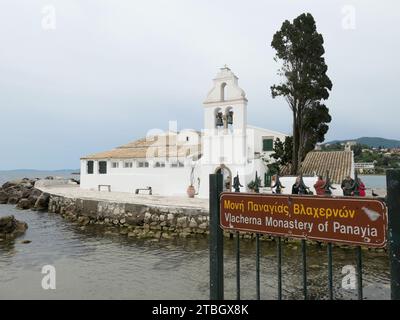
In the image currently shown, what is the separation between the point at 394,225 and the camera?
126 inches

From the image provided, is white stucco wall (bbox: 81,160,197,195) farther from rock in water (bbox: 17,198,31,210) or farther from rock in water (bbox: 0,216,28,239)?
rock in water (bbox: 0,216,28,239)

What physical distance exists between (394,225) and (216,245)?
85.8 inches

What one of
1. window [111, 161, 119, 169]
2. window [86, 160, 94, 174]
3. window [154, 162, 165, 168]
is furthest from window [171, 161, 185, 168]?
window [86, 160, 94, 174]

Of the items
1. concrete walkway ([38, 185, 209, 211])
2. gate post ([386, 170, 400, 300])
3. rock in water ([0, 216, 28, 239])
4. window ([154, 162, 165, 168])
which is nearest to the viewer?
gate post ([386, 170, 400, 300])

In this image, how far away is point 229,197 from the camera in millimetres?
4602

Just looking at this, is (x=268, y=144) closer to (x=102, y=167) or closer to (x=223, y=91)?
(x=223, y=91)

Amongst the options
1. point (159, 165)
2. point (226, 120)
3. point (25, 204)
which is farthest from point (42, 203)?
point (226, 120)

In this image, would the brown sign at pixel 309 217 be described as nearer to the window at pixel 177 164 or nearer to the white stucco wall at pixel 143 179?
the white stucco wall at pixel 143 179

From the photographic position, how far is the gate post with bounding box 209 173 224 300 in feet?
15.1

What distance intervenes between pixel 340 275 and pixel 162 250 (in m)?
7.69

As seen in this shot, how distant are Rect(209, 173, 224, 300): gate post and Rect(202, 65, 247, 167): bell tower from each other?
1982 centimetres

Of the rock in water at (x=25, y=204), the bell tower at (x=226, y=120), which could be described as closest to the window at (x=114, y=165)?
the rock in water at (x=25, y=204)

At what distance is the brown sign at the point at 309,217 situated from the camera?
3406 millimetres
